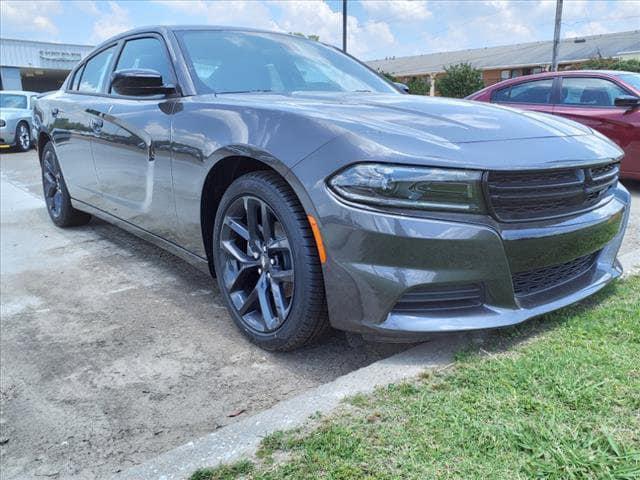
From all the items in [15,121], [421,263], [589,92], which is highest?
[589,92]

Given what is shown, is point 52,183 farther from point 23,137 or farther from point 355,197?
point 23,137

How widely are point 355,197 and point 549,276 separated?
3.01 feet

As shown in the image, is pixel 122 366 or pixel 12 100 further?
pixel 12 100

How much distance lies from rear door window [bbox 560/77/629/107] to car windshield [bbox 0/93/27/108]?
13.2 m

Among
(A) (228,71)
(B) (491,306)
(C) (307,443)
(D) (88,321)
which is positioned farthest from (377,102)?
(D) (88,321)

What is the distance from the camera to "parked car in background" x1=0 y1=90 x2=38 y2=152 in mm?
13195

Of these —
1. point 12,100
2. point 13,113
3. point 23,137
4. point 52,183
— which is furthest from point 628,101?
point 12,100

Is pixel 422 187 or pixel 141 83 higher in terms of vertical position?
pixel 141 83

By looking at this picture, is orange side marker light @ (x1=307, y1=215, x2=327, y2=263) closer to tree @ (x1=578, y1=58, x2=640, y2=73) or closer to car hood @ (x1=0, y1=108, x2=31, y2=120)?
car hood @ (x1=0, y1=108, x2=31, y2=120)

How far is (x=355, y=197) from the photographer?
2.02 metres

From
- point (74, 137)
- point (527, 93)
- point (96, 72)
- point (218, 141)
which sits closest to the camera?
point (218, 141)

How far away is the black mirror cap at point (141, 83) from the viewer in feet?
9.63

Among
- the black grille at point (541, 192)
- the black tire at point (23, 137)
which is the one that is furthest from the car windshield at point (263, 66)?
the black tire at point (23, 137)

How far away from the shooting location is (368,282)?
2.03 m
